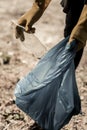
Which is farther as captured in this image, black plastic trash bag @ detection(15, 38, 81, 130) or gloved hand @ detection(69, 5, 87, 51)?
black plastic trash bag @ detection(15, 38, 81, 130)

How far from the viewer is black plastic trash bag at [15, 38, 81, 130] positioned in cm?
320

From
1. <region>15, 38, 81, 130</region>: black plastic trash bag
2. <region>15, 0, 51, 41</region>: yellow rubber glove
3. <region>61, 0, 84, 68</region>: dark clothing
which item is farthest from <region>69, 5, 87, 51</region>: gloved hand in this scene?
<region>15, 0, 51, 41</region>: yellow rubber glove

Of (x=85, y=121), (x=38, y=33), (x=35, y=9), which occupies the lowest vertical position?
(x=85, y=121)

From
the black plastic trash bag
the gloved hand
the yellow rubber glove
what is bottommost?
the black plastic trash bag

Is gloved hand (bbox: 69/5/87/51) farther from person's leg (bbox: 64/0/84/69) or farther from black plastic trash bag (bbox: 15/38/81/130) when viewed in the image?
person's leg (bbox: 64/0/84/69)

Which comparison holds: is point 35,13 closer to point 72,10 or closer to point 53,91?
point 72,10

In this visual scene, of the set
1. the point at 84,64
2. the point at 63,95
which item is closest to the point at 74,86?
the point at 63,95

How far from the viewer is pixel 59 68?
127 inches

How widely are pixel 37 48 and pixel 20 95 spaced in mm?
1817

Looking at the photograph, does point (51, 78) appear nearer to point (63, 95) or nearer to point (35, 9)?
point (63, 95)

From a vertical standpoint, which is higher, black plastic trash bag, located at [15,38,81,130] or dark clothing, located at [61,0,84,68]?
dark clothing, located at [61,0,84,68]

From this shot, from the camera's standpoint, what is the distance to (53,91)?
10.7 ft

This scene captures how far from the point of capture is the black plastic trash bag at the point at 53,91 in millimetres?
3201

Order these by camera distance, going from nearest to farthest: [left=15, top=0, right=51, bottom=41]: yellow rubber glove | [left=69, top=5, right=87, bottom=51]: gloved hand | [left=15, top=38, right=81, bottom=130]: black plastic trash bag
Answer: [left=69, top=5, right=87, bottom=51]: gloved hand, [left=15, top=38, right=81, bottom=130]: black plastic trash bag, [left=15, top=0, right=51, bottom=41]: yellow rubber glove
